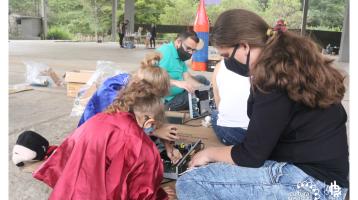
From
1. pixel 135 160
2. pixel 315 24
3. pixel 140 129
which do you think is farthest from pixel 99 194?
pixel 315 24

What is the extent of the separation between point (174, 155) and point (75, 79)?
320 centimetres

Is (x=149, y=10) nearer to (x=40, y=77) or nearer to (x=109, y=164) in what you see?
(x=40, y=77)

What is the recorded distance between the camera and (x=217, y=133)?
301 cm

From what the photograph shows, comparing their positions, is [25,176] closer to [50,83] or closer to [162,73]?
[162,73]

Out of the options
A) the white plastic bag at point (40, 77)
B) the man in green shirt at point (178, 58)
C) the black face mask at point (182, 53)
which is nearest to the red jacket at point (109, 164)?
the man in green shirt at point (178, 58)

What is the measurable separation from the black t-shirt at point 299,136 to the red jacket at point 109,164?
64 centimetres

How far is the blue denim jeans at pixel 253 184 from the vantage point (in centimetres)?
163

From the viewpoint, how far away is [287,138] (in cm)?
163

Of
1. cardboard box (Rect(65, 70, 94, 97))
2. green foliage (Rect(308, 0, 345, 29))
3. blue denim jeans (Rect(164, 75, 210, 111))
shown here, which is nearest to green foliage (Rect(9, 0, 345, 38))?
green foliage (Rect(308, 0, 345, 29))

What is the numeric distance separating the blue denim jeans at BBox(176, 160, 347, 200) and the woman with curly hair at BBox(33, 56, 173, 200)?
351 millimetres

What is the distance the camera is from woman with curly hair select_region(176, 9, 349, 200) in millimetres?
1539

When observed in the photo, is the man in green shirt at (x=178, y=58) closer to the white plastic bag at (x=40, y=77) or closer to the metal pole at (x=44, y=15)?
the white plastic bag at (x=40, y=77)

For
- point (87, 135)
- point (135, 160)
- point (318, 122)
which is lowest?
point (135, 160)

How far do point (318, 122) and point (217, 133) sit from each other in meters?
1.46
